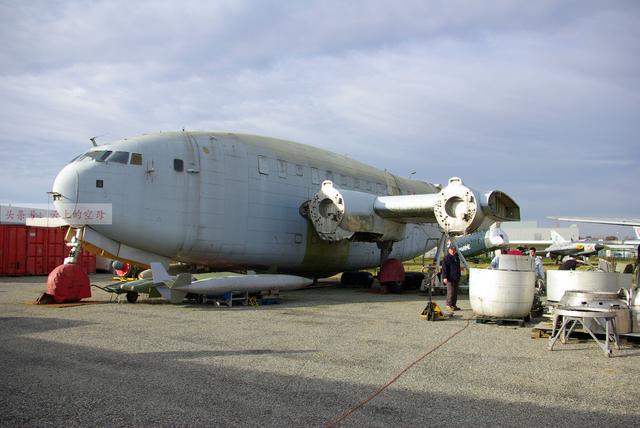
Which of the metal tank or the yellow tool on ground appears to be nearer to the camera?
the metal tank

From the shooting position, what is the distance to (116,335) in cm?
898

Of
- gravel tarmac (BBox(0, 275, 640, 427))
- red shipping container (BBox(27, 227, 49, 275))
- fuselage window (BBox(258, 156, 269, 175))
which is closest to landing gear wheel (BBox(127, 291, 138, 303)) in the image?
gravel tarmac (BBox(0, 275, 640, 427))

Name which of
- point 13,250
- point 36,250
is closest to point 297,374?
point 13,250

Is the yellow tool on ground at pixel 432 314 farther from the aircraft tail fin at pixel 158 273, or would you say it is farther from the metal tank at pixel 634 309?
the aircraft tail fin at pixel 158 273

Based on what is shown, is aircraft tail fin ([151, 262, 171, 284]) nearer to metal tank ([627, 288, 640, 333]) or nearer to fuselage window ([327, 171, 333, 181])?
fuselage window ([327, 171, 333, 181])

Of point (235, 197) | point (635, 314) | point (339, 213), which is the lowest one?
point (635, 314)

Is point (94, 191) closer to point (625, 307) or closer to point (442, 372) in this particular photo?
point (442, 372)

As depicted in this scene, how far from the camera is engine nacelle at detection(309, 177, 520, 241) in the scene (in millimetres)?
15273

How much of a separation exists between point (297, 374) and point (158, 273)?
7.79m

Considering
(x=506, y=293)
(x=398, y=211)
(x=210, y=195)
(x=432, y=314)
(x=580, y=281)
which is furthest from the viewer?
(x=398, y=211)

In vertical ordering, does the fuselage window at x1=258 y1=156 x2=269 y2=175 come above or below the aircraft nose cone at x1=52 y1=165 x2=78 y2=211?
above

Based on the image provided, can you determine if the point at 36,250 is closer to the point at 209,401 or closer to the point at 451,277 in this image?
the point at 451,277

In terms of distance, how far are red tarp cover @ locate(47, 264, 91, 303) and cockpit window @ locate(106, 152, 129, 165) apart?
2.92m

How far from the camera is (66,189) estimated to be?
13086 millimetres
